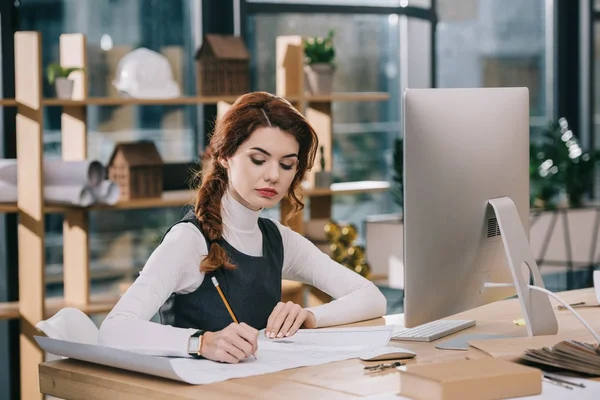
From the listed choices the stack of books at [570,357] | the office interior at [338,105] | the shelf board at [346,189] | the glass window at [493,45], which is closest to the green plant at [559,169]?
the office interior at [338,105]

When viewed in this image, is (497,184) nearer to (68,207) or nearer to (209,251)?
(209,251)

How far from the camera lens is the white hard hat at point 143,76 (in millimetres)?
3945

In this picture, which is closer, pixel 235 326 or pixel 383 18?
pixel 235 326

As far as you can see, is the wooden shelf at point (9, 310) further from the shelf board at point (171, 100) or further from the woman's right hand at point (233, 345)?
the woman's right hand at point (233, 345)

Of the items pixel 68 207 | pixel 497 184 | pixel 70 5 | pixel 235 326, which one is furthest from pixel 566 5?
pixel 235 326

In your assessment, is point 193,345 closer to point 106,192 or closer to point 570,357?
point 570,357

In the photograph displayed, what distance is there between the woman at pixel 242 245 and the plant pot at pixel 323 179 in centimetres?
202

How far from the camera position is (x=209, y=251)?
229 cm

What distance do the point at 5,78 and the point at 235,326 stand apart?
247 centimetres

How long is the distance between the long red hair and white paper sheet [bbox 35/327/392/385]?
29 cm

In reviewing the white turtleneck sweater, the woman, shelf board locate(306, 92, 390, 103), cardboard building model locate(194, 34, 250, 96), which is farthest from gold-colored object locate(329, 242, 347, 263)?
the woman

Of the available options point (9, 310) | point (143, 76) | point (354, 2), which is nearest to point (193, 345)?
point (9, 310)

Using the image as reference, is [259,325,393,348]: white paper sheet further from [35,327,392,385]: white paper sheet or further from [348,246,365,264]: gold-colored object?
[348,246,365,264]: gold-colored object

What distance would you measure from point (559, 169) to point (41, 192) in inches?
118
